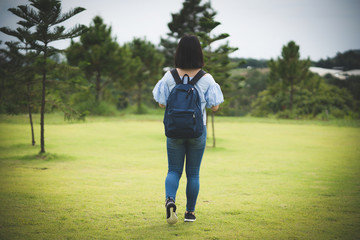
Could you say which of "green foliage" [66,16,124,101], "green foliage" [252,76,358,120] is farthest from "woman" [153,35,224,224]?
"green foliage" [252,76,358,120]

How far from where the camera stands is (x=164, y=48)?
3909 centimetres

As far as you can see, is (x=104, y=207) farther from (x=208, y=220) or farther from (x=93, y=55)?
(x=93, y=55)

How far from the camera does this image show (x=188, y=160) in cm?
321

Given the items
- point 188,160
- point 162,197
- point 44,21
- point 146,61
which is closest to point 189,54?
point 188,160

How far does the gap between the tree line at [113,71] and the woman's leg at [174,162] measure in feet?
23.7

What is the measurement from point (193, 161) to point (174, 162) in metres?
0.19

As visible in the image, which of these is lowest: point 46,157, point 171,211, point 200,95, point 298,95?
point 46,157

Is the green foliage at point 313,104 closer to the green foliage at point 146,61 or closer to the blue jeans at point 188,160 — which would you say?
the green foliage at point 146,61

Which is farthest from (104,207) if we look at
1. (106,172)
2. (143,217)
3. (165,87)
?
(106,172)

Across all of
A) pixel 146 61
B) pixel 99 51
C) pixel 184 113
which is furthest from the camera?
pixel 146 61

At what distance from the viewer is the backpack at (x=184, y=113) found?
2.98m

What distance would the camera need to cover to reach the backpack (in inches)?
117

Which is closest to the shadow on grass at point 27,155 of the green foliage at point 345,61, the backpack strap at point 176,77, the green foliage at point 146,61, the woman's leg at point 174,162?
the woman's leg at point 174,162

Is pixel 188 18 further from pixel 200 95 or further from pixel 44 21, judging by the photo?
pixel 200 95
